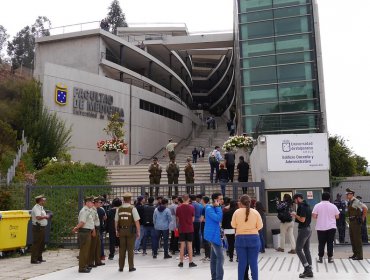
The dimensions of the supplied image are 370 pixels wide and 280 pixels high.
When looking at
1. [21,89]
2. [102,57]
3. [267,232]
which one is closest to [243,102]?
[102,57]

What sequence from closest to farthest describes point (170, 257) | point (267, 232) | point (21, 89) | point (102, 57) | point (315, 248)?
point (170, 257) → point (315, 248) → point (267, 232) → point (21, 89) → point (102, 57)

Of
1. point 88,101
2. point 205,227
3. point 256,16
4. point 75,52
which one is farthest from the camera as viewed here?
point 75,52

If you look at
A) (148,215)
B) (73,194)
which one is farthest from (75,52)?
(148,215)

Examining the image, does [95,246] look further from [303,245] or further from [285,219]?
[285,219]

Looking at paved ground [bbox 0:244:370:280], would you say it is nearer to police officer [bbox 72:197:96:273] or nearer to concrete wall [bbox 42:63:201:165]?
police officer [bbox 72:197:96:273]

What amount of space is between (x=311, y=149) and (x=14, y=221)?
31.9 ft

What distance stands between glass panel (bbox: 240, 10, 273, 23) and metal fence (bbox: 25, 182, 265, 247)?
752 inches

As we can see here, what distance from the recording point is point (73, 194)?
14297 mm

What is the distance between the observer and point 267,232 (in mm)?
13812

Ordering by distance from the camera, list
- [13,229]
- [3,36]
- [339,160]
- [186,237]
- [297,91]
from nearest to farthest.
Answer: [186,237] < [13,229] < [297,91] < [339,160] < [3,36]

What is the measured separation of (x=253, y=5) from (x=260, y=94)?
6903 millimetres

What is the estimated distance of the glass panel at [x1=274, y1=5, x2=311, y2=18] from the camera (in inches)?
1160

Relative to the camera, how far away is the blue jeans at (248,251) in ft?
23.3

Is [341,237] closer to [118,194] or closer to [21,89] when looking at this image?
[118,194]
